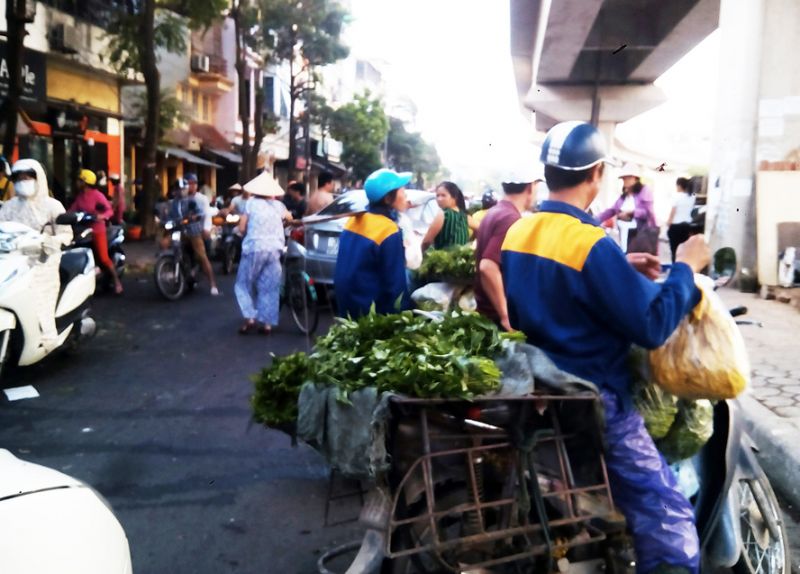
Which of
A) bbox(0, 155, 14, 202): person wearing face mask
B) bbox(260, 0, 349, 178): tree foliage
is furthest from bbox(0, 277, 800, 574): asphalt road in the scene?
bbox(260, 0, 349, 178): tree foliage

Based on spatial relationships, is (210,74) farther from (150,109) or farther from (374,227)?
(374,227)

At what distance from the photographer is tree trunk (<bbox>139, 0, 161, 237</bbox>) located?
17422 millimetres

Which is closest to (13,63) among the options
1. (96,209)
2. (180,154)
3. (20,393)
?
(96,209)

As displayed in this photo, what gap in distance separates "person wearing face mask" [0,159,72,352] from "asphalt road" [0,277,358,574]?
1.94 feet

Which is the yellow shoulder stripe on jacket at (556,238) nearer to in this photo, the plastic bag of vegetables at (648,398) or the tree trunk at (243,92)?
the plastic bag of vegetables at (648,398)

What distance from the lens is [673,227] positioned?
505 inches

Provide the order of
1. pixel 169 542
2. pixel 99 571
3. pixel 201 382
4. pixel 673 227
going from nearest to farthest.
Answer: pixel 99 571 → pixel 169 542 → pixel 201 382 → pixel 673 227

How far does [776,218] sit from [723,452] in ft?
31.6

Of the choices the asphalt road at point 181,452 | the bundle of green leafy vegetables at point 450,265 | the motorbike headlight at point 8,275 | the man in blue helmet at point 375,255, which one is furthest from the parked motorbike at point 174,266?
the man in blue helmet at point 375,255

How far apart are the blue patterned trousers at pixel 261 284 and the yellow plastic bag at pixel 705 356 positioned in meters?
6.77

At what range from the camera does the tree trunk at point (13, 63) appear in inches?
504

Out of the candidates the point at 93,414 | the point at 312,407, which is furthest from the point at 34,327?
the point at 312,407

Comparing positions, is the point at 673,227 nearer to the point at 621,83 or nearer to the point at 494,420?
the point at 494,420

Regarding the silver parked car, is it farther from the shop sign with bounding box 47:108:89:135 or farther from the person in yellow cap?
the shop sign with bounding box 47:108:89:135
